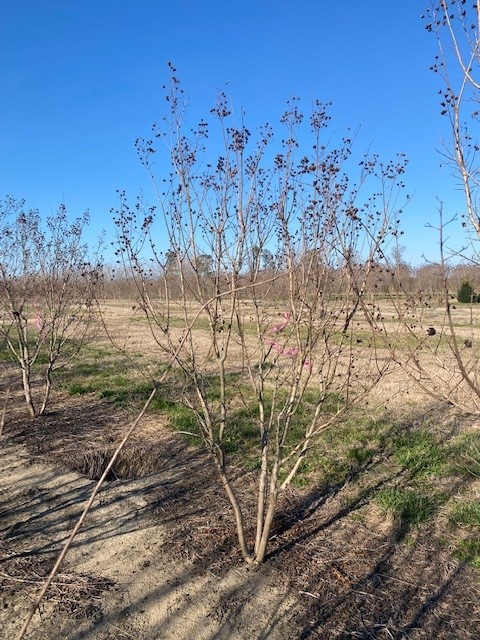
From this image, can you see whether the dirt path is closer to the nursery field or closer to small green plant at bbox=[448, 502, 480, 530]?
the nursery field

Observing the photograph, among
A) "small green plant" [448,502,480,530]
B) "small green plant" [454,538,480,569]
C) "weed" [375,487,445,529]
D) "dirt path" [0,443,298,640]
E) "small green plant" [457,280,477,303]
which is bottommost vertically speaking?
"small green plant" [454,538,480,569]

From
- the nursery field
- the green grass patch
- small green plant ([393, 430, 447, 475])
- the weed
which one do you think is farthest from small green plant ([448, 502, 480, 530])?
small green plant ([393, 430, 447, 475])

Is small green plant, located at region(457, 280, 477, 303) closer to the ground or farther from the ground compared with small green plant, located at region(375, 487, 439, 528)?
farther from the ground

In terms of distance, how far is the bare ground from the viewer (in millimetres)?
2623

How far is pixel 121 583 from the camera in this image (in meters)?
2.95

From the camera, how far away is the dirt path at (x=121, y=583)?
2.59m

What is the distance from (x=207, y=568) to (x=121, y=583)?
1.78 feet

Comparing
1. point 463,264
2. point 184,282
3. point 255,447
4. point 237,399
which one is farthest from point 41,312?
point 463,264

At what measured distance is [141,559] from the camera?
10.5 ft

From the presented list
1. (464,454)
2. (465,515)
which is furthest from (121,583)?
(464,454)

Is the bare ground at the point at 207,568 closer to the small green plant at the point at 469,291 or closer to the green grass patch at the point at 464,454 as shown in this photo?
→ the green grass patch at the point at 464,454

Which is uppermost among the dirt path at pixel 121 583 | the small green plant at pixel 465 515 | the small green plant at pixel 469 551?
the dirt path at pixel 121 583

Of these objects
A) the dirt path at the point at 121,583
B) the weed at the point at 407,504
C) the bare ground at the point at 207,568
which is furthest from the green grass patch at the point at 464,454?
the dirt path at the point at 121,583

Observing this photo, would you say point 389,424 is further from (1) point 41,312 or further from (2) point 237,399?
(1) point 41,312
